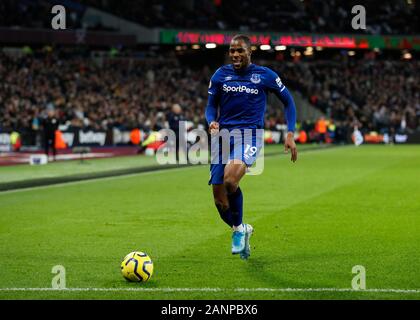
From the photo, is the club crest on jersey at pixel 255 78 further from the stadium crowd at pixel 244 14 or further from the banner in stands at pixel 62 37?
the stadium crowd at pixel 244 14

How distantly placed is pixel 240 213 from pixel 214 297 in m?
2.74

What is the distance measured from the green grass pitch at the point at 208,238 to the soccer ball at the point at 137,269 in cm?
10

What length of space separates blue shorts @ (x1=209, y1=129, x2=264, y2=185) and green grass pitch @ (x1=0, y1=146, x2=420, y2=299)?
1.03 metres

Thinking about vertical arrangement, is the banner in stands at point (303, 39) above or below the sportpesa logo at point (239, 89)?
above

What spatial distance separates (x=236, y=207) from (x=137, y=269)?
2.14 m

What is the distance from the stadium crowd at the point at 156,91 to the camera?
45.2 m

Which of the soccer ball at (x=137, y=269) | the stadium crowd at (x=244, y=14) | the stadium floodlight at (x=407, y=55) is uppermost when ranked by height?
the stadium crowd at (x=244, y=14)

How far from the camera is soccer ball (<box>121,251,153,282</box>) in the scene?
29.6 feet

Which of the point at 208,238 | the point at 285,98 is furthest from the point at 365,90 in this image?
the point at 285,98

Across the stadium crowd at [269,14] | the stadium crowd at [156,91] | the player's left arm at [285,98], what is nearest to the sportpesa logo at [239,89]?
the player's left arm at [285,98]

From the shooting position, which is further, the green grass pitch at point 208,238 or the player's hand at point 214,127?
the player's hand at point 214,127

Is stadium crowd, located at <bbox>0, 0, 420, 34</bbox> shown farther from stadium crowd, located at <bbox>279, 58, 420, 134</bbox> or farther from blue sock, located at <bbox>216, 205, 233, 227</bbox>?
blue sock, located at <bbox>216, 205, 233, 227</bbox>

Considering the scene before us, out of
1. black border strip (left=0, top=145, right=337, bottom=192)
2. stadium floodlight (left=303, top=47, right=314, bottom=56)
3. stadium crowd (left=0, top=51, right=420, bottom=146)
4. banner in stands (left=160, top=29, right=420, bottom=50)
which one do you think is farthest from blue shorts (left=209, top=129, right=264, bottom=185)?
stadium floodlight (left=303, top=47, right=314, bottom=56)
